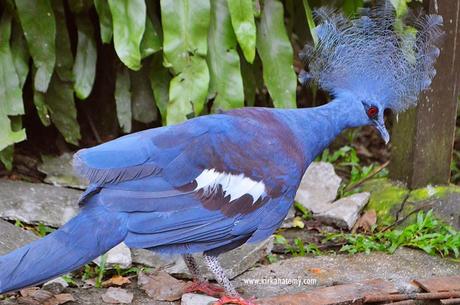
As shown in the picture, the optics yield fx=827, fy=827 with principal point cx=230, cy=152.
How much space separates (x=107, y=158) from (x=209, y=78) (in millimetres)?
1341

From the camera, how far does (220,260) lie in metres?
3.95

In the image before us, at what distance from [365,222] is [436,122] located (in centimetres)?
69

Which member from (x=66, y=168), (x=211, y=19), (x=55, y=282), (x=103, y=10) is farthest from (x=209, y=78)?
(x=55, y=282)

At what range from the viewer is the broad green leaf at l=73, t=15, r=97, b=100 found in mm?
4645

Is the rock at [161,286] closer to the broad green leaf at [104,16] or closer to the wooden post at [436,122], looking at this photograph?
the broad green leaf at [104,16]

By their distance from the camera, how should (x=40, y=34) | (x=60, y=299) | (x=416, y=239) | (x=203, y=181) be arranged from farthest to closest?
(x=40, y=34) < (x=416, y=239) < (x=60, y=299) < (x=203, y=181)

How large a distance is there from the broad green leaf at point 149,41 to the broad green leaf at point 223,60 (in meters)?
0.30

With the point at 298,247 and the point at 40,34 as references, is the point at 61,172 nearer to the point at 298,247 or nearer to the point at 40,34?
the point at 40,34

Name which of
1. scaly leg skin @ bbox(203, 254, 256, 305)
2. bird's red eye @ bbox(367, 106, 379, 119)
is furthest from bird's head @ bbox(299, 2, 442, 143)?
scaly leg skin @ bbox(203, 254, 256, 305)

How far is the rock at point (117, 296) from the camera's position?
11.8 ft

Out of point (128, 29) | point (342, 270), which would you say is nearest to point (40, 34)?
point (128, 29)

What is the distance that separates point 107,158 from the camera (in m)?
3.23

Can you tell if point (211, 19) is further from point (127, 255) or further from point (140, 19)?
point (127, 255)

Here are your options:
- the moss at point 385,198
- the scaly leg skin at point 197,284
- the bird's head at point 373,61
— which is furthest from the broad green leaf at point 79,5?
the moss at point 385,198
